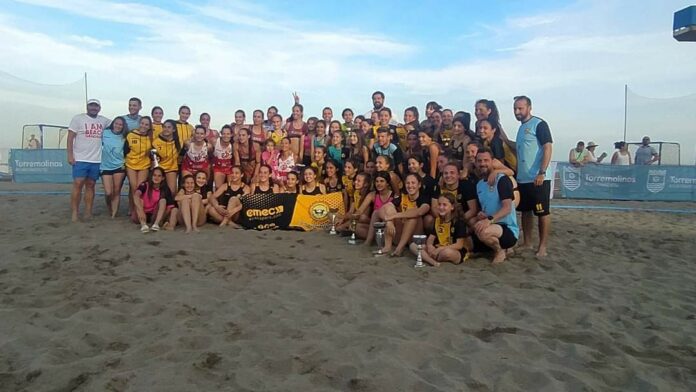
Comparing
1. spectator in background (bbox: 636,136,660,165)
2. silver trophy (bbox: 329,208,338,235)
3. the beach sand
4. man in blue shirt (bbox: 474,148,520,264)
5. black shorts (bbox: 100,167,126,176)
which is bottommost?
the beach sand

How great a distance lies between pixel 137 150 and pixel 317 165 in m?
2.48

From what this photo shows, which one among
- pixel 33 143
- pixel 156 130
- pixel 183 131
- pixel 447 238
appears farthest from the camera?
pixel 33 143

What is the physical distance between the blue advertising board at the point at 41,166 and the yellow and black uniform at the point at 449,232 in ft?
A: 44.8

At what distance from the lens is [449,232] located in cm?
511

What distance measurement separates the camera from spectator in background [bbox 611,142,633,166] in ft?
43.6

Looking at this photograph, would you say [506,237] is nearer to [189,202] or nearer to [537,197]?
[537,197]

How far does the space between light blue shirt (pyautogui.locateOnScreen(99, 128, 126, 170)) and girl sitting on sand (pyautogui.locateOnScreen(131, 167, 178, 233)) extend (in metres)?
0.65

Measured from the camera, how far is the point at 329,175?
22.6 ft

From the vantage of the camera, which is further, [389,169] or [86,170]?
[86,170]

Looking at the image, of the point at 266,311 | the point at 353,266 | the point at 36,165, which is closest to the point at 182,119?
the point at 353,266

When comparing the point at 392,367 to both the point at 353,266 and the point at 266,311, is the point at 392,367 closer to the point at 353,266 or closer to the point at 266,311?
the point at 266,311

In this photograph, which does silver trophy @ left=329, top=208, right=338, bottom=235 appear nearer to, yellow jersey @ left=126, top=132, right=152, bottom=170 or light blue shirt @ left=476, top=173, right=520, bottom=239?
light blue shirt @ left=476, top=173, right=520, bottom=239

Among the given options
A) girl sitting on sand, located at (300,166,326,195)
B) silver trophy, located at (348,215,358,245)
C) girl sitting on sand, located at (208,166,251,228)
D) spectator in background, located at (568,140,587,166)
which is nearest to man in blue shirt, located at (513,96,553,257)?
silver trophy, located at (348,215,358,245)

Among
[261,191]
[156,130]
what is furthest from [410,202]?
[156,130]
